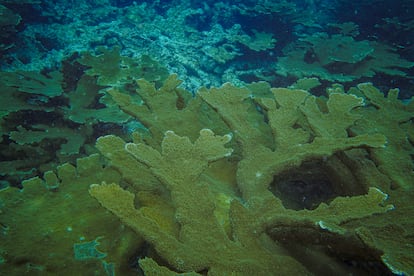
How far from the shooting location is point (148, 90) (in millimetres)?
3885

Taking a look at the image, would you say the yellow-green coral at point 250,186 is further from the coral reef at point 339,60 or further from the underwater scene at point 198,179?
the coral reef at point 339,60

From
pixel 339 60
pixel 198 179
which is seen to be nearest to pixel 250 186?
pixel 198 179

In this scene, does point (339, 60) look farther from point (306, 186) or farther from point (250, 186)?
point (250, 186)

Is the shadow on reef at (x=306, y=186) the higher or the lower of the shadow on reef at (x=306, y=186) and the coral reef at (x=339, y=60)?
the higher

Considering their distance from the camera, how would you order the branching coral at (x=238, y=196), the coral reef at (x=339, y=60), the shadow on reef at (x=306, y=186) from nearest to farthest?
the branching coral at (x=238, y=196) → the shadow on reef at (x=306, y=186) → the coral reef at (x=339, y=60)

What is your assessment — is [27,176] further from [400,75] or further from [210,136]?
[400,75]

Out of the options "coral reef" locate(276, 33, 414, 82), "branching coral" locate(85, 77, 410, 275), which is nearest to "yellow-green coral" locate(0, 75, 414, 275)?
"branching coral" locate(85, 77, 410, 275)

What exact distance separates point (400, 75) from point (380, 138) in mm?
6695

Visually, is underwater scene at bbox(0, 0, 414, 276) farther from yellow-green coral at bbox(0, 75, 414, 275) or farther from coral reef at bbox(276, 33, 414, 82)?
coral reef at bbox(276, 33, 414, 82)

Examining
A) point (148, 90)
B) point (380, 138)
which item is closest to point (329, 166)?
point (380, 138)

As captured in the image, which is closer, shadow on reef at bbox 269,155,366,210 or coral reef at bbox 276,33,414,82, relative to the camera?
shadow on reef at bbox 269,155,366,210

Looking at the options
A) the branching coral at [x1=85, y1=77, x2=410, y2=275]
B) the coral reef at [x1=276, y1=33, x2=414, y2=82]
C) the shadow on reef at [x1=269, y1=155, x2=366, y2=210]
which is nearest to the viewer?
the branching coral at [x1=85, y1=77, x2=410, y2=275]

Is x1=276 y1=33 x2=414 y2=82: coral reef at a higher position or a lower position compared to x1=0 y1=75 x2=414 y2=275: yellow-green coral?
lower

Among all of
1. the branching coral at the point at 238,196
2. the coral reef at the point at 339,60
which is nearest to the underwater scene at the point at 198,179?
the branching coral at the point at 238,196
